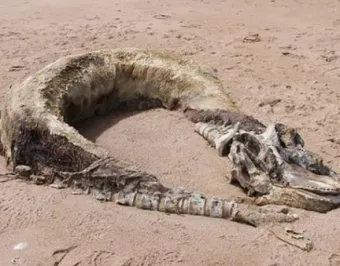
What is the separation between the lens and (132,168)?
3.99 metres

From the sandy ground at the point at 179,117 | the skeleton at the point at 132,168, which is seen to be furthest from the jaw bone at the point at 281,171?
the sandy ground at the point at 179,117

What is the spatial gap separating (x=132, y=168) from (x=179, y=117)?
4.71 feet

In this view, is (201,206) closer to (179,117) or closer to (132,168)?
(132,168)

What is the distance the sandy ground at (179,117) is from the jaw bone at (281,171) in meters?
0.11

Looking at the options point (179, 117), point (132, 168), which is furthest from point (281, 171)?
point (179, 117)

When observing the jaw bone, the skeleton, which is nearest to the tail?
the skeleton

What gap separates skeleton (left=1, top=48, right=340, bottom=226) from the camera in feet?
12.4

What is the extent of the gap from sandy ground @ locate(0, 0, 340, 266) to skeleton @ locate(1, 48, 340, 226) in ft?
0.34

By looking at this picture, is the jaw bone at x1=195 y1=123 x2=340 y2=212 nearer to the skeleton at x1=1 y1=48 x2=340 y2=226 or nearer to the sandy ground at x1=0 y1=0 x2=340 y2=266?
the skeleton at x1=1 y1=48 x2=340 y2=226

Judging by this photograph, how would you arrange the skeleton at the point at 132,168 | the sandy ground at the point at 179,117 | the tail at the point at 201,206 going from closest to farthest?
the sandy ground at the point at 179,117, the tail at the point at 201,206, the skeleton at the point at 132,168

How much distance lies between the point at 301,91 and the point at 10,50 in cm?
306

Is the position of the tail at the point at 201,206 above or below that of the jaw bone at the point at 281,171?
below

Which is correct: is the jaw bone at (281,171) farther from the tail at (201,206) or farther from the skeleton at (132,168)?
the tail at (201,206)

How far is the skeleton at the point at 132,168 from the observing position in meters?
3.78
